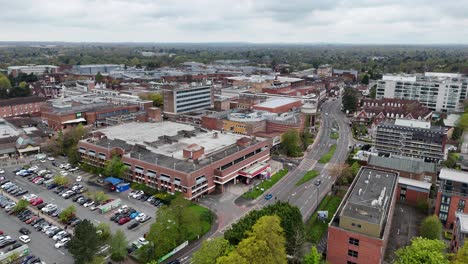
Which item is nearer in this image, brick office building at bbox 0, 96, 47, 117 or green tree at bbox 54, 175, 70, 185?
green tree at bbox 54, 175, 70, 185

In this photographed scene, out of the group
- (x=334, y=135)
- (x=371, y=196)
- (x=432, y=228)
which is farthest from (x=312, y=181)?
(x=334, y=135)

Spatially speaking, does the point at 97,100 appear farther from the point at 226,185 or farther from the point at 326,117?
the point at 326,117

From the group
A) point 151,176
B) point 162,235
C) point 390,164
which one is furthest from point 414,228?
point 151,176

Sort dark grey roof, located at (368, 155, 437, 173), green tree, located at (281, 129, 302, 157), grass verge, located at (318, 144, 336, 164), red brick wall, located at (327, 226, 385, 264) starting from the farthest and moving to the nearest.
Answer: green tree, located at (281, 129, 302, 157)
grass verge, located at (318, 144, 336, 164)
dark grey roof, located at (368, 155, 437, 173)
red brick wall, located at (327, 226, 385, 264)

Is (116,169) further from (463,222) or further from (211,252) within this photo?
(463,222)

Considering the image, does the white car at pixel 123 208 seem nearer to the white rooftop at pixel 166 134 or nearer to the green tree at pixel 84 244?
the white rooftop at pixel 166 134

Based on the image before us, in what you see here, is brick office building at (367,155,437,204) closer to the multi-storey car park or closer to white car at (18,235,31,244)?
the multi-storey car park

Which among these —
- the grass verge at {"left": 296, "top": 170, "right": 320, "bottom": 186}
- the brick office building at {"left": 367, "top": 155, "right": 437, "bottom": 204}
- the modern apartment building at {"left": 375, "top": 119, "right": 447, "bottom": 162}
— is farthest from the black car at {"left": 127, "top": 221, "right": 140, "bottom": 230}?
the modern apartment building at {"left": 375, "top": 119, "right": 447, "bottom": 162}
